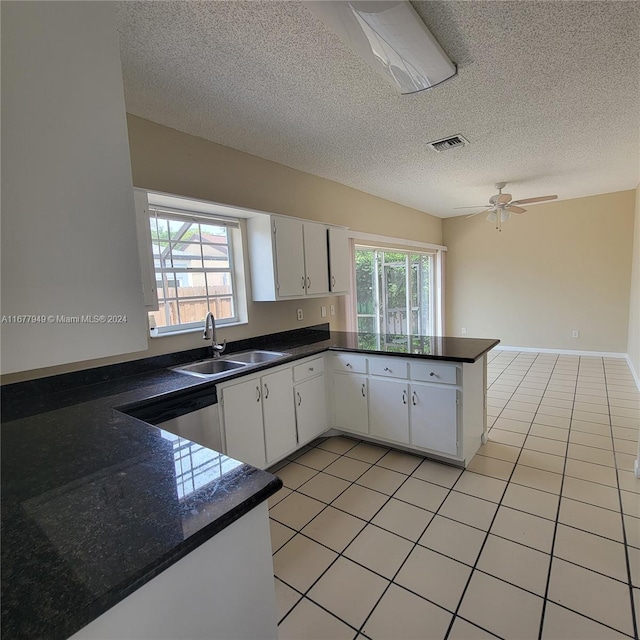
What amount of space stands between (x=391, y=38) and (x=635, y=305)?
18.0ft

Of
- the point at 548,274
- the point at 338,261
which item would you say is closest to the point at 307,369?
the point at 338,261

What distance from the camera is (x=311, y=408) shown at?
2.96 m

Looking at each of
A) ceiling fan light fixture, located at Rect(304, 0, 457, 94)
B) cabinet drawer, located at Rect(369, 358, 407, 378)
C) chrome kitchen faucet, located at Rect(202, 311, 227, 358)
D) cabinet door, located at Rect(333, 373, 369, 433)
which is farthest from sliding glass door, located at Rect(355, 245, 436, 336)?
ceiling fan light fixture, located at Rect(304, 0, 457, 94)

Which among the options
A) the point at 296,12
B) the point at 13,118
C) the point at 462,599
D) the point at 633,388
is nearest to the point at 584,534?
the point at 462,599

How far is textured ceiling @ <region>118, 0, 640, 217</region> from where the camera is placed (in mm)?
1575

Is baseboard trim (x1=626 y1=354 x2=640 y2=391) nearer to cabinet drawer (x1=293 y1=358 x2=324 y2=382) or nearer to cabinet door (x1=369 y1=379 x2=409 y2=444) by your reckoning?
cabinet door (x1=369 y1=379 x2=409 y2=444)

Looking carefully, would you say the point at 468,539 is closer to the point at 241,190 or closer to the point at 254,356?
the point at 254,356

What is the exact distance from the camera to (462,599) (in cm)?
156

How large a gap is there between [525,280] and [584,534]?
5241 millimetres

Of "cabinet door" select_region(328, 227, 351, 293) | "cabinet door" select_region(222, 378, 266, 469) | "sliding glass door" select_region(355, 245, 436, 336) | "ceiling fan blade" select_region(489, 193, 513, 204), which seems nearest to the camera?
"cabinet door" select_region(222, 378, 266, 469)

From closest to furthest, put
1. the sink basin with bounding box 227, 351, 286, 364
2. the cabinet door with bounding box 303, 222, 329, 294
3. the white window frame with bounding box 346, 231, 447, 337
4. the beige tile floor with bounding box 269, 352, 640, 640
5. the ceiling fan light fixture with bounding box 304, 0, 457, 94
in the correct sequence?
the ceiling fan light fixture with bounding box 304, 0, 457, 94, the beige tile floor with bounding box 269, 352, 640, 640, the sink basin with bounding box 227, 351, 286, 364, the cabinet door with bounding box 303, 222, 329, 294, the white window frame with bounding box 346, 231, 447, 337

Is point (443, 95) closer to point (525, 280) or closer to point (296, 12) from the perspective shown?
point (296, 12)

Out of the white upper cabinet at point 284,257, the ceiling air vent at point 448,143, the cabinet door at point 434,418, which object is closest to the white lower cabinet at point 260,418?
the white upper cabinet at point 284,257

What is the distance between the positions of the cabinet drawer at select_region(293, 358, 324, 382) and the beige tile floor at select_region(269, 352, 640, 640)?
68 centimetres
